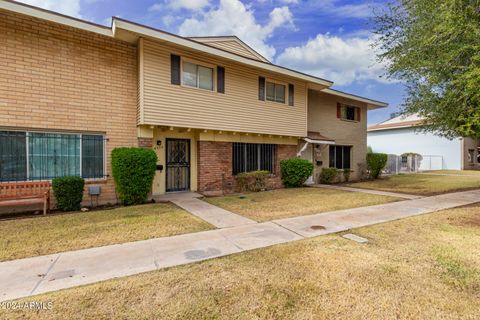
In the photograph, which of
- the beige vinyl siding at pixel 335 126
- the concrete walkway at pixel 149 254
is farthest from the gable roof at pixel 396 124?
the concrete walkway at pixel 149 254

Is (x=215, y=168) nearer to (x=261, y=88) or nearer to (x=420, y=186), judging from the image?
(x=261, y=88)

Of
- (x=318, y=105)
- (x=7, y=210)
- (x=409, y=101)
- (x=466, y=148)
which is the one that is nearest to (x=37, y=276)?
(x=7, y=210)

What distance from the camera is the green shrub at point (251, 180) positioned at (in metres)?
10.8

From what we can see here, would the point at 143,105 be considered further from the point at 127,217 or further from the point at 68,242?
the point at 68,242

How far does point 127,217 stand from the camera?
20.9 ft

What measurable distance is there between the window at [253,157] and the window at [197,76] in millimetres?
2898

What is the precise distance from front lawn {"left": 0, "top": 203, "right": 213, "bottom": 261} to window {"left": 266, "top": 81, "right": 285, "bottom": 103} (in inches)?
281

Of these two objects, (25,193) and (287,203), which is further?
(287,203)

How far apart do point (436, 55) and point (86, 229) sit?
10106 mm

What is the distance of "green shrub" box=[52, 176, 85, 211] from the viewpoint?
23.3ft

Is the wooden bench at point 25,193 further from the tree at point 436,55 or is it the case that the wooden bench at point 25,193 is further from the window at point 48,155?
the tree at point 436,55

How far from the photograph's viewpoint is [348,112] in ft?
52.2

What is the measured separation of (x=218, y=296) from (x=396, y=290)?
2156mm

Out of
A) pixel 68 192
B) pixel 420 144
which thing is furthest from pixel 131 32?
pixel 420 144
